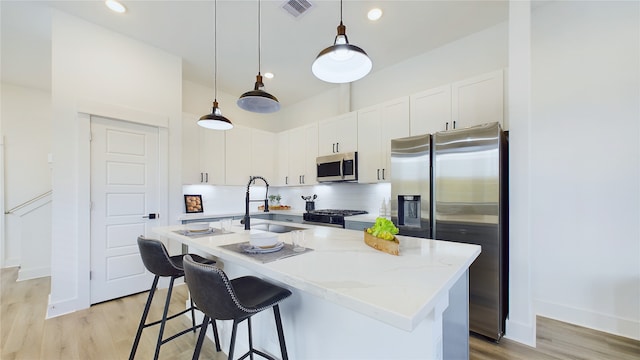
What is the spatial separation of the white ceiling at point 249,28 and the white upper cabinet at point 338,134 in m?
0.87

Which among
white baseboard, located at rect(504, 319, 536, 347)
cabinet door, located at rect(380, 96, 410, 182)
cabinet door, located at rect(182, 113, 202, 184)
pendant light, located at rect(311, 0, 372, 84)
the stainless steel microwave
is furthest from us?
cabinet door, located at rect(182, 113, 202, 184)

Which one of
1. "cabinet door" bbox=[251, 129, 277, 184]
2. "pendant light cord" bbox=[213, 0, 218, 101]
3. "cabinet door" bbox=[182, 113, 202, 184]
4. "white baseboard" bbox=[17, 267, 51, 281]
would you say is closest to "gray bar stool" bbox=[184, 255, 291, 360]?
"pendant light cord" bbox=[213, 0, 218, 101]

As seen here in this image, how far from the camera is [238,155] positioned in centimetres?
439

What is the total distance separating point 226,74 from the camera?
396cm

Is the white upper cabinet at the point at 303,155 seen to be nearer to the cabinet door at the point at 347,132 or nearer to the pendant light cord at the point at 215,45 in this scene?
the cabinet door at the point at 347,132

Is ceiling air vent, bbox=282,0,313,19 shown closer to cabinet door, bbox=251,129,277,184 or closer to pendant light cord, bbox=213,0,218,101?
pendant light cord, bbox=213,0,218,101

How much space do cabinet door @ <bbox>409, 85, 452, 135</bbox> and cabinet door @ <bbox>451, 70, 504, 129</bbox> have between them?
72mm

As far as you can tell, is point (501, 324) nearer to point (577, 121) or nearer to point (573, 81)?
point (577, 121)

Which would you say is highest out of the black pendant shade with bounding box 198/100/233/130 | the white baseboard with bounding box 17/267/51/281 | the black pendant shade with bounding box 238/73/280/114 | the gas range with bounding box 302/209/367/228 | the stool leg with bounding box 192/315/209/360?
the black pendant shade with bounding box 238/73/280/114

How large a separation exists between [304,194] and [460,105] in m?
3.01

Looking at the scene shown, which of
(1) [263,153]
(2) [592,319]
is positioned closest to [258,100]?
(1) [263,153]

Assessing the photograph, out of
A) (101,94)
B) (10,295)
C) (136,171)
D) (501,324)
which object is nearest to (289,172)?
(136,171)

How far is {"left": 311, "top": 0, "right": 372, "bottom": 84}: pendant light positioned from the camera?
4.75 feet

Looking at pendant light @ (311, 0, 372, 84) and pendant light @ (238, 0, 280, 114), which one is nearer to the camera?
pendant light @ (311, 0, 372, 84)
